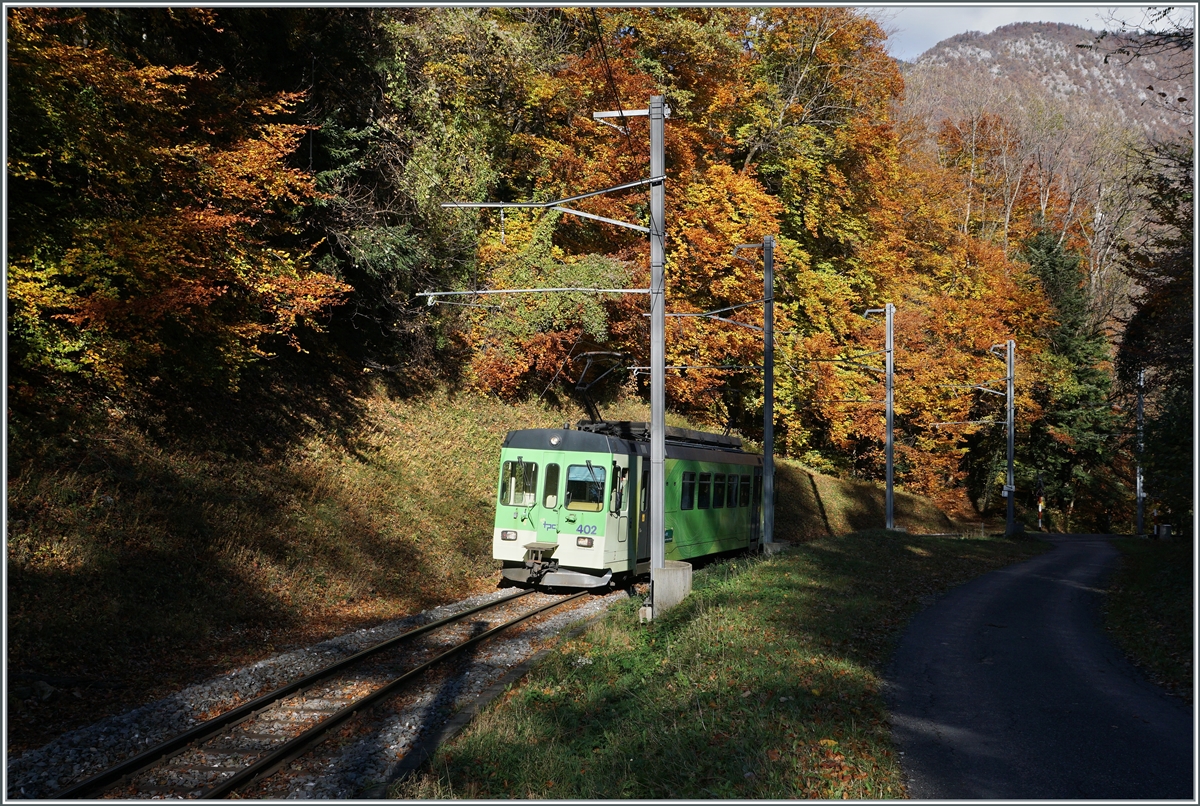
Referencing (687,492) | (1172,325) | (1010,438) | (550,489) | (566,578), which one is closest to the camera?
(1172,325)

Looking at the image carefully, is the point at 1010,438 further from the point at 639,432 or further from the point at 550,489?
the point at 550,489

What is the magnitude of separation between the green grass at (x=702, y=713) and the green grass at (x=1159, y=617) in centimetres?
316

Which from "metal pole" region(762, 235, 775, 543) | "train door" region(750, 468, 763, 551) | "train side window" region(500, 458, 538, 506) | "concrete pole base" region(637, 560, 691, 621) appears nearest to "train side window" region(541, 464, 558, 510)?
"train side window" region(500, 458, 538, 506)

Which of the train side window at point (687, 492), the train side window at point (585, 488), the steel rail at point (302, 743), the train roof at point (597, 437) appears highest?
the train roof at point (597, 437)

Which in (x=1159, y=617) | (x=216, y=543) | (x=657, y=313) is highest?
(x=657, y=313)

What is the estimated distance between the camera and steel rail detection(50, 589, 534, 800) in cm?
704

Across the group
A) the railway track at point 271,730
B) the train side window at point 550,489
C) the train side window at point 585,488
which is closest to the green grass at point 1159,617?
the train side window at point 585,488

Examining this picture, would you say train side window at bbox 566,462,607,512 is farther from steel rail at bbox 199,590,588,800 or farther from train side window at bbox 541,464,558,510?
steel rail at bbox 199,590,588,800

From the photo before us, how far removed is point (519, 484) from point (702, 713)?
31.3 feet

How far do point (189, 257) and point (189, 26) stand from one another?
6.70 metres

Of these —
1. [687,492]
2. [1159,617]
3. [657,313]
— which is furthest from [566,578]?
[1159,617]

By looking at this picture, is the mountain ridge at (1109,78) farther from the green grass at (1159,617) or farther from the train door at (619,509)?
the train door at (619,509)

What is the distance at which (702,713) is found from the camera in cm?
817

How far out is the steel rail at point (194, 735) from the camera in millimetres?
7043
